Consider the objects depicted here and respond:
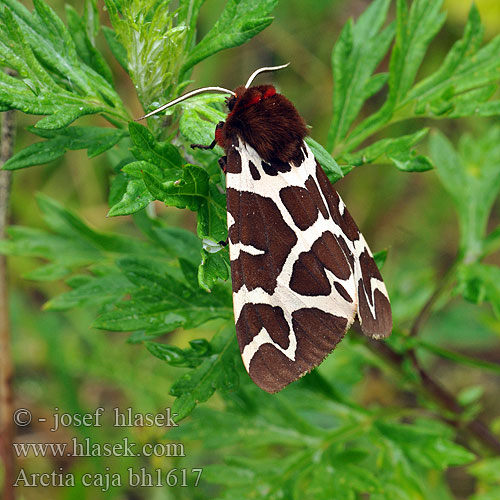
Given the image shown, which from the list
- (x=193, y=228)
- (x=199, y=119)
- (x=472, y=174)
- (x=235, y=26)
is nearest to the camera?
(x=199, y=119)

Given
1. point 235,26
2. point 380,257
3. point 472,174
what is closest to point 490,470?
point 380,257

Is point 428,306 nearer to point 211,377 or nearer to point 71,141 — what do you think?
point 211,377

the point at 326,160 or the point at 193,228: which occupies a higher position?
the point at 193,228

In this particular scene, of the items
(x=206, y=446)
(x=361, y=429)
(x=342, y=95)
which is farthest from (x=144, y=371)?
(x=342, y=95)

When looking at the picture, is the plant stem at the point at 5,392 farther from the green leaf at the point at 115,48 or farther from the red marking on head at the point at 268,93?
the red marking on head at the point at 268,93

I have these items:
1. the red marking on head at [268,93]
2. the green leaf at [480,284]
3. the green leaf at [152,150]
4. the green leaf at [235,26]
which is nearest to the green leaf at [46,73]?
the green leaf at [152,150]

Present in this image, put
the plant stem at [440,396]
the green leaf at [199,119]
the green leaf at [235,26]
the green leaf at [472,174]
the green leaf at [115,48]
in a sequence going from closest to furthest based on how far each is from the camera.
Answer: the green leaf at [199,119] < the green leaf at [235,26] < the green leaf at [115,48] < the plant stem at [440,396] < the green leaf at [472,174]

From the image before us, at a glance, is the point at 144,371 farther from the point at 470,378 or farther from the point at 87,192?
the point at 470,378
